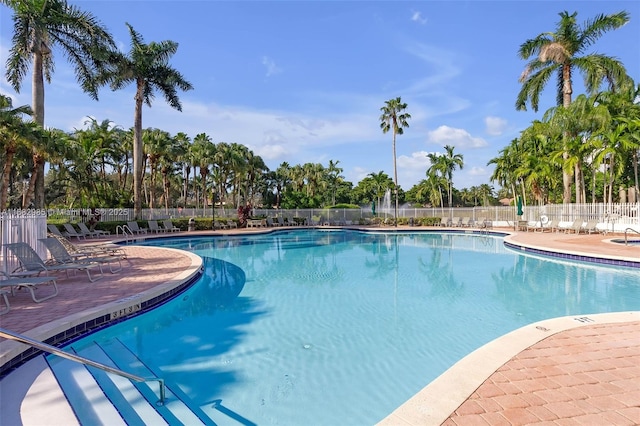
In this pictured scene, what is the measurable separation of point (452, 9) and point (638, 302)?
10946mm

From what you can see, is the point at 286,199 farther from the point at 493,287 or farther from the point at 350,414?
the point at 350,414

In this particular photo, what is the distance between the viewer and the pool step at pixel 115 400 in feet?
10.3

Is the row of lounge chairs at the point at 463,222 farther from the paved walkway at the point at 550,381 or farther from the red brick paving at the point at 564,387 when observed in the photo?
the red brick paving at the point at 564,387

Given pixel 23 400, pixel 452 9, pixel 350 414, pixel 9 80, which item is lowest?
pixel 350 414

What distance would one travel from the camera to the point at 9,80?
49.4 ft

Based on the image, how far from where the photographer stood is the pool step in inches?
124

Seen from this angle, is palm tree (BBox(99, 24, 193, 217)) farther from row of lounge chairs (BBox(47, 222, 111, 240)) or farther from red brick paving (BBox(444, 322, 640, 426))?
red brick paving (BBox(444, 322, 640, 426))

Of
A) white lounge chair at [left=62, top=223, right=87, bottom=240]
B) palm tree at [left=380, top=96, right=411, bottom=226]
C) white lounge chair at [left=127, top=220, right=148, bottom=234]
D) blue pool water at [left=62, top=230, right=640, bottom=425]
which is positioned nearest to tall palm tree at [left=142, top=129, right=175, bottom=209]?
white lounge chair at [left=127, top=220, right=148, bottom=234]

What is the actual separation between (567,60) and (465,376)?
2391 cm

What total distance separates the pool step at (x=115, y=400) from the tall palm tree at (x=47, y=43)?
14.6 metres

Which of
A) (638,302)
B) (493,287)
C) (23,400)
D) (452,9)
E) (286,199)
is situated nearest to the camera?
(23,400)

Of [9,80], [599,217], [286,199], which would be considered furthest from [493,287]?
[286,199]

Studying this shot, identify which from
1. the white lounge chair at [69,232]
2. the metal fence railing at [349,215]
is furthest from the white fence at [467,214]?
the white lounge chair at [69,232]

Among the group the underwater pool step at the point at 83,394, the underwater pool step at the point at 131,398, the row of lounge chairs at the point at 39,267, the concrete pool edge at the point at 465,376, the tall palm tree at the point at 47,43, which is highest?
the tall palm tree at the point at 47,43
